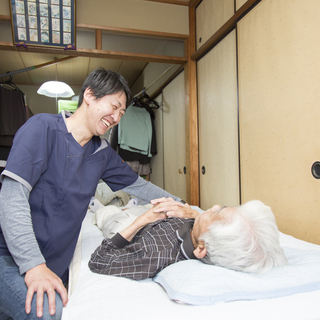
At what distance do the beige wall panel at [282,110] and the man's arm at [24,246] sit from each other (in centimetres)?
125

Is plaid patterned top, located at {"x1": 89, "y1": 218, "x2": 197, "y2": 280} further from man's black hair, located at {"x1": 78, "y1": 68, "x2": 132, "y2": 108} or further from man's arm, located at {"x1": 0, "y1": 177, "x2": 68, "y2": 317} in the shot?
man's black hair, located at {"x1": 78, "y1": 68, "x2": 132, "y2": 108}

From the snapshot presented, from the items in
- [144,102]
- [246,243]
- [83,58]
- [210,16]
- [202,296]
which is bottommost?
[202,296]

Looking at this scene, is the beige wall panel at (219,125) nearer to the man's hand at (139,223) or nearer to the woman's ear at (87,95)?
the man's hand at (139,223)

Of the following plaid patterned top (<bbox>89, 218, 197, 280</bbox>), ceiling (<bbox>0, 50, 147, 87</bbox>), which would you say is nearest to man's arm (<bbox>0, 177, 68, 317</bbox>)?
plaid patterned top (<bbox>89, 218, 197, 280</bbox>)

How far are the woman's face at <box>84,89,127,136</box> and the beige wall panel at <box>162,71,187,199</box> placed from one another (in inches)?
75.0

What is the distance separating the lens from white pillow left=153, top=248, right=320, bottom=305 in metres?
0.82

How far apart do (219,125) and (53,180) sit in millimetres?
1599

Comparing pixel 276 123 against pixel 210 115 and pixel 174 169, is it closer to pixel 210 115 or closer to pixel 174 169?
pixel 210 115

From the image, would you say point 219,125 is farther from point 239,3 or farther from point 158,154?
point 158,154

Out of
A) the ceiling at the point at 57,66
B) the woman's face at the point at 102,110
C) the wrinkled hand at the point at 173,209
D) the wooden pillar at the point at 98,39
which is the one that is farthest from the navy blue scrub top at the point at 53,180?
the ceiling at the point at 57,66

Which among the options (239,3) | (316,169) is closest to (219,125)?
(239,3)

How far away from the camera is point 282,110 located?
152cm

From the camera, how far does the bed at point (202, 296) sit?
773 mm

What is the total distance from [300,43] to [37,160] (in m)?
1.42
